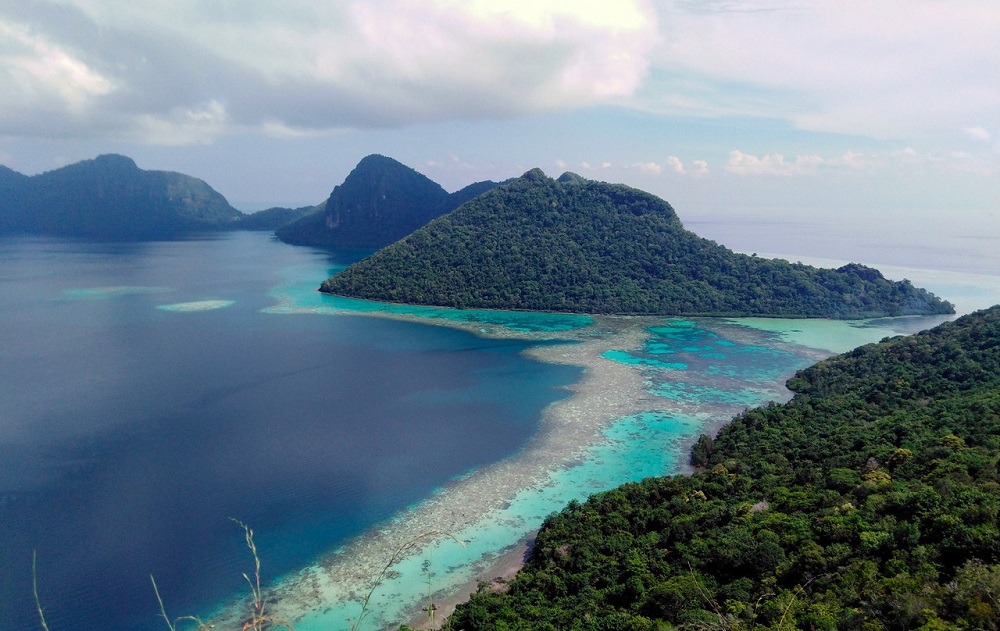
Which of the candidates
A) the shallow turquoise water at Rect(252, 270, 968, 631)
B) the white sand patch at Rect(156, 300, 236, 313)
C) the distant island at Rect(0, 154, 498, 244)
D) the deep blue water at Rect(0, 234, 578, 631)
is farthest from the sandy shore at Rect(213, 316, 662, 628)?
the distant island at Rect(0, 154, 498, 244)

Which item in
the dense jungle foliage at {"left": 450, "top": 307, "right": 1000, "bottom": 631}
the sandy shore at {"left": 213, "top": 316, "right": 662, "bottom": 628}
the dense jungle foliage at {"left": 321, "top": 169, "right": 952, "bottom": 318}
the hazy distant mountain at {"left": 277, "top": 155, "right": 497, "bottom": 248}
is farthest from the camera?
the hazy distant mountain at {"left": 277, "top": 155, "right": 497, "bottom": 248}

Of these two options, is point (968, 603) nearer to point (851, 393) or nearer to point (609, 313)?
point (851, 393)

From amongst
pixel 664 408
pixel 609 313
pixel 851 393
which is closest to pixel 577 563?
pixel 664 408

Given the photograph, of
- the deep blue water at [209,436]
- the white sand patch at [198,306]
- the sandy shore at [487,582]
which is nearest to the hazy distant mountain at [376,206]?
the white sand patch at [198,306]

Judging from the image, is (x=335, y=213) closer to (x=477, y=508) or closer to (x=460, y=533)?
(x=477, y=508)

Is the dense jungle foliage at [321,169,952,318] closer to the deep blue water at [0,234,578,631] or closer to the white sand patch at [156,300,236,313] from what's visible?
the white sand patch at [156,300,236,313]

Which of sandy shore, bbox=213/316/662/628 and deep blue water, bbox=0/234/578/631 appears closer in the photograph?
sandy shore, bbox=213/316/662/628
